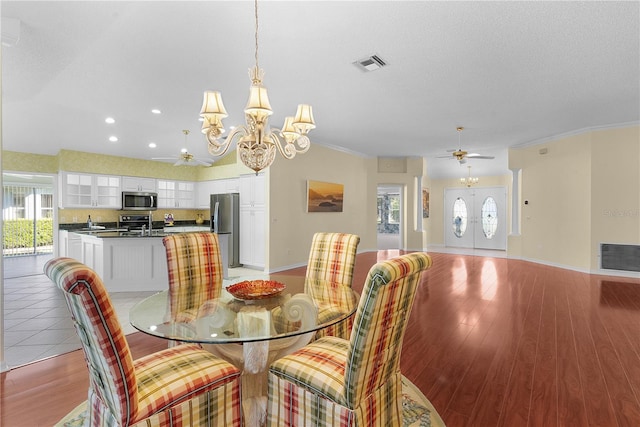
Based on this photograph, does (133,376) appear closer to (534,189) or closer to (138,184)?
(138,184)

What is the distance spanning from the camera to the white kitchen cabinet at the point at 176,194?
24.6 feet

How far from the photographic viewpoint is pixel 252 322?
160cm

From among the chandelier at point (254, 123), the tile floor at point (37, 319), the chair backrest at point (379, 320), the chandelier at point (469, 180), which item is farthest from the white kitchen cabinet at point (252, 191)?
the chandelier at point (469, 180)

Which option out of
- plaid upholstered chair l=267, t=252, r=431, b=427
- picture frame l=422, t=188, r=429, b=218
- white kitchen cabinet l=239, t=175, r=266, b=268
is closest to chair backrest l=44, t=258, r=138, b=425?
plaid upholstered chair l=267, t=252, r=431, b=427

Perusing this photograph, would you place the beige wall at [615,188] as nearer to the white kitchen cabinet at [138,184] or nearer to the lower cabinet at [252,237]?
the lower cabinet at [252,237]

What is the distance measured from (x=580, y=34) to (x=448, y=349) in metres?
2.93

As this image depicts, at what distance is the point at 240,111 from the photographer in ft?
15.4

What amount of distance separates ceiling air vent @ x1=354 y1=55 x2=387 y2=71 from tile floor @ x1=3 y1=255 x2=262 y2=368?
3539 mm

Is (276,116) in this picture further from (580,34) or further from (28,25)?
(580,34)

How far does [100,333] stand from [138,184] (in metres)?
7.03

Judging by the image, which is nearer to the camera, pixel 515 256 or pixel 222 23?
pixel 222 23

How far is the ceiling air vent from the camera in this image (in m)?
3.12

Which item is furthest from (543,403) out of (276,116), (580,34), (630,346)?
(276,116)

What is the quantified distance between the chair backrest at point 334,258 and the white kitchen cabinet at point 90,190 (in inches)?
236
